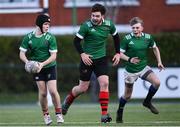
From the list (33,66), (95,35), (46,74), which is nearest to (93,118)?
(46,74)

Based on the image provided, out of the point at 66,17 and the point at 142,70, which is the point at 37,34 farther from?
the point at 66,17

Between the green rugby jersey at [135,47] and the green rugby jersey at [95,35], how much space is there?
2.16ft

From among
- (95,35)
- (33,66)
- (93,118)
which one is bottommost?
(93,118)

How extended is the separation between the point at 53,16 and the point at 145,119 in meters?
15.9

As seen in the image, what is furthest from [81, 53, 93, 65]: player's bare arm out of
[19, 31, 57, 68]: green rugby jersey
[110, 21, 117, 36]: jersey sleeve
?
[110, 21, 117, 36]: jersey sleeve

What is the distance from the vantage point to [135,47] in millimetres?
17141

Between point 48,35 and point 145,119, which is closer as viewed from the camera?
point 48,35

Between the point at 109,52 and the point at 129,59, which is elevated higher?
the point at 129,59

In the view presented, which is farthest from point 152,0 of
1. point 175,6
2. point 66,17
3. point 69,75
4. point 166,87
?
point 166,87

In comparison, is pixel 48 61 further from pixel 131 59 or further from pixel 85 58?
pixel 131 59

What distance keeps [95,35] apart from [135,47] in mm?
1085

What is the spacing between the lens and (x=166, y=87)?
25.7m

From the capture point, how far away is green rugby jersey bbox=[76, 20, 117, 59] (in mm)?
16422

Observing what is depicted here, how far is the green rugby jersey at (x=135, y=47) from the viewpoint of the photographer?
1712 cm
